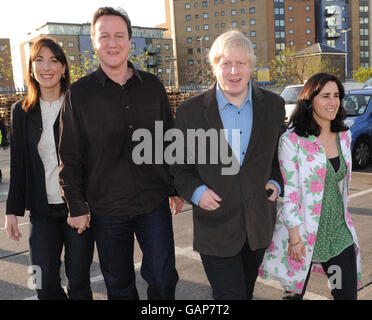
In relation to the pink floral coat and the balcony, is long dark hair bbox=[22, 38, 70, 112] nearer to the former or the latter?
the pink floral coat

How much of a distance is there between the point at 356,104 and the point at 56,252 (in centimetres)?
906

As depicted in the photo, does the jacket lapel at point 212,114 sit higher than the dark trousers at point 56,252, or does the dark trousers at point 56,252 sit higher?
the jacket lapel at point 212,114

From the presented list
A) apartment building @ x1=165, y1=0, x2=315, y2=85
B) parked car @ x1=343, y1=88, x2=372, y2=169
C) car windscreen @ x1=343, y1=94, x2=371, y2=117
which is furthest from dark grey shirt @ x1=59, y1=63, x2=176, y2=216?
apartment building @ x1=165, y1=0, x2=315, y2=85

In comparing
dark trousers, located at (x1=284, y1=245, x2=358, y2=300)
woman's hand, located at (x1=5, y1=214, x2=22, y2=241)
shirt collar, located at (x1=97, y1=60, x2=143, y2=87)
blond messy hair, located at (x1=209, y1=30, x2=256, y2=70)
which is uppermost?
blond messy hair, located at (x1=209, y1=30, x2=256, y2=70)

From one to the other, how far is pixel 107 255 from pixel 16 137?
101cm

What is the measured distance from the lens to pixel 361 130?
9.70 m

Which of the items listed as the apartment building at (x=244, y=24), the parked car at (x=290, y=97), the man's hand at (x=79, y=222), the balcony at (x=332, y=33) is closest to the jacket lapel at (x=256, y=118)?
the man's hand at (x=79, y=222)

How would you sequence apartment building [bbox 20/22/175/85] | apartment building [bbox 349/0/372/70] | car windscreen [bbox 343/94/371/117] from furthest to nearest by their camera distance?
apartment building [bbox 349/0/372/70] < apartment building [bbox 20/22/175/85] < car windscreen [bbox 343/94/371/117]

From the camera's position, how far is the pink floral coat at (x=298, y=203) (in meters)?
2.66

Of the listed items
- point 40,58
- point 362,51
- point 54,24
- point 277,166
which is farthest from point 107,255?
point 362,51

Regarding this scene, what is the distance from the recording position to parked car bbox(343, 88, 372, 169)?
31.8 ft

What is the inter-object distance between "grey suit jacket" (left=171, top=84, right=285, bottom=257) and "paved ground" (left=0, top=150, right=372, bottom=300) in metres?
1.44

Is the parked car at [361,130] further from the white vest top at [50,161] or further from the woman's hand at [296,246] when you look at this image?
the white vest top at [50,161]
